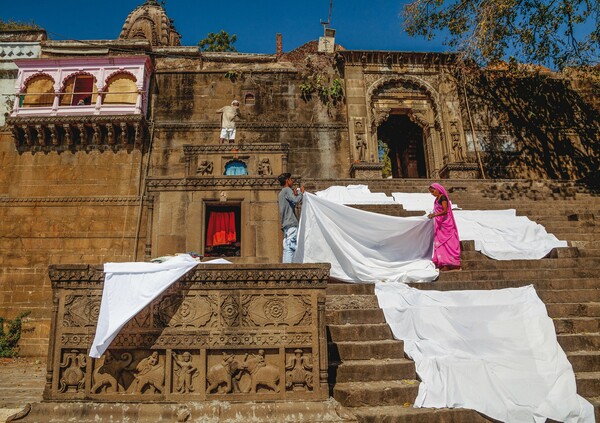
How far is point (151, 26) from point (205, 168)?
18412mm

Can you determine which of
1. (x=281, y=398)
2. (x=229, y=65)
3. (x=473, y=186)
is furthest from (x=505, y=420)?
(x=229, y=65)

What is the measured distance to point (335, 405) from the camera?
358cm

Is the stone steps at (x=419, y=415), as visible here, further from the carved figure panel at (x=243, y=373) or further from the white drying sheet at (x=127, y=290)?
the white drying sheet at (x=127, y=290)

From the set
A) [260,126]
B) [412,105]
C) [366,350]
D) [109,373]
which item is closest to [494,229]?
[366,350]

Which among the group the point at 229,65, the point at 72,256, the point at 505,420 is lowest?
the point at 505,420

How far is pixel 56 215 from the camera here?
15.0 metres

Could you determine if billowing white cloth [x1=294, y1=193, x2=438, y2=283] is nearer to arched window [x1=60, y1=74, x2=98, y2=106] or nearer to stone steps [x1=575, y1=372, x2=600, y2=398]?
stone steps [x1=575, y1=372, x2=600, y2=398]

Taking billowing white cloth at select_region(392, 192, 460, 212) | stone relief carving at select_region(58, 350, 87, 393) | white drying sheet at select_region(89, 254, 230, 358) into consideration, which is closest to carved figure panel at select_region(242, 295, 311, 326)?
white drying sheet at select_region(89, 254, 230, 358)

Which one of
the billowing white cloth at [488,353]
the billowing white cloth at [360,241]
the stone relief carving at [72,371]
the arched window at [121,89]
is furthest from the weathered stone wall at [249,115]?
the stone relief carving at [72,371]

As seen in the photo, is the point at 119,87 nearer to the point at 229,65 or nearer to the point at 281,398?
the point at 229,65

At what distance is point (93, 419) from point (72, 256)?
42.1ft

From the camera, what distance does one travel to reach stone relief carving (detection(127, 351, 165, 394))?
3686 millimetres

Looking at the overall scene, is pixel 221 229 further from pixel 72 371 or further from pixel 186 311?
pixel 72 371

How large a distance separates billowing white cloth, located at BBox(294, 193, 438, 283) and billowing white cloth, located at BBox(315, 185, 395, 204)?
4013mm
